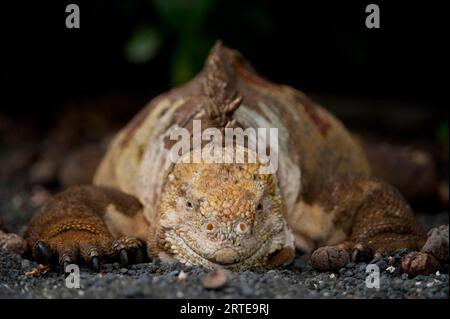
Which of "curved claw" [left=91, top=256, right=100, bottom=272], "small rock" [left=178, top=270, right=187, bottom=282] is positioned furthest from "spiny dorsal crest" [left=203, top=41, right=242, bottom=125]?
"small rock" [left=178, top=270, right=187, bottom=282]

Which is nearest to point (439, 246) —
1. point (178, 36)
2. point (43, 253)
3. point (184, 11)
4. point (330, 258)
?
point (330, 258)

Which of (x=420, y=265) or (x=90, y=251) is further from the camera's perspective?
(x=90, y=251)

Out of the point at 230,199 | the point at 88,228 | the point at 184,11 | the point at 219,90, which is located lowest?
the point at 88,228

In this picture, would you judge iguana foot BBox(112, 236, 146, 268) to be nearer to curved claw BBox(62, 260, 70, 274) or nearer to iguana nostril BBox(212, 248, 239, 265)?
curved claw BBox(62, 260, 70, 274)

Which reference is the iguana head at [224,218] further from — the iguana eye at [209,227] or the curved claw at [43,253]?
the curved claw at [43,253]

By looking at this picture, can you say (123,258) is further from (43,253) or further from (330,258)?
(330,258)

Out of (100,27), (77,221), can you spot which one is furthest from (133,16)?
(77,221)

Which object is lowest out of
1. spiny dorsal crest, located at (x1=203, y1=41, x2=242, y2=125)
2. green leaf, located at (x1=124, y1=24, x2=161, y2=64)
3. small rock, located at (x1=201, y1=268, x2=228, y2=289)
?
small rock, located at (x1=201, y1=268, x2=228, y2=289)
